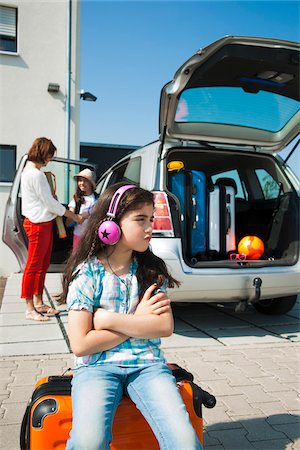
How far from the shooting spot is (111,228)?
1.88 metres

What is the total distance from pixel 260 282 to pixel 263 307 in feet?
4.20

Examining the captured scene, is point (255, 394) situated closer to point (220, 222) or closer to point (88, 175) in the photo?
point (220, 222)

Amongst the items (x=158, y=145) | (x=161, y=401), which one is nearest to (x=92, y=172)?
(x=158, y=145)

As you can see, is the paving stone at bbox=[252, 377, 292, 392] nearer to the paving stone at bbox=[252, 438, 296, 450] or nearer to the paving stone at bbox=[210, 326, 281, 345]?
the paving stone at bbox=[252, 438, 296, 450]

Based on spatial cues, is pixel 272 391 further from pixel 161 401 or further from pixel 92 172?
pixel 92 172

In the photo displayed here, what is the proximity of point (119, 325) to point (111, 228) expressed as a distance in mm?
394

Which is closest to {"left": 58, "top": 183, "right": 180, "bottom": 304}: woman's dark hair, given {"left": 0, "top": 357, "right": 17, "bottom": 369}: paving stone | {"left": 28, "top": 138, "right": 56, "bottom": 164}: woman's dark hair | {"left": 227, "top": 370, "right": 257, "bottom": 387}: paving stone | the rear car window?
{"left": 227, "top": 370, "right": 257, "bottom": 387}: paving stone

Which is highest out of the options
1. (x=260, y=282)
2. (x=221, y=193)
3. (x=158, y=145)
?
(x=158, y=145)

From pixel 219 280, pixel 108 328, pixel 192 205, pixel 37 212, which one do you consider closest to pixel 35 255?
pixel 37 212

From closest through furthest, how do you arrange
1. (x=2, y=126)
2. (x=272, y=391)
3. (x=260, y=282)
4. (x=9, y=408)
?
(x=9, y=408) < (x=272, y=391) < (x=260, y=282) < (x=2, y=126)

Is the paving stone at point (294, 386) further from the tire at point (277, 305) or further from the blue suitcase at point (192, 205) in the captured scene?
the tire at point (277, 305)

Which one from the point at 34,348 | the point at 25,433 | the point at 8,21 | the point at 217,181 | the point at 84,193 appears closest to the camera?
the point at 25,433

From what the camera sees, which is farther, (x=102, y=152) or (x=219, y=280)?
(x=102, y=152)

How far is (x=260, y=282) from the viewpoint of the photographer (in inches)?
160
